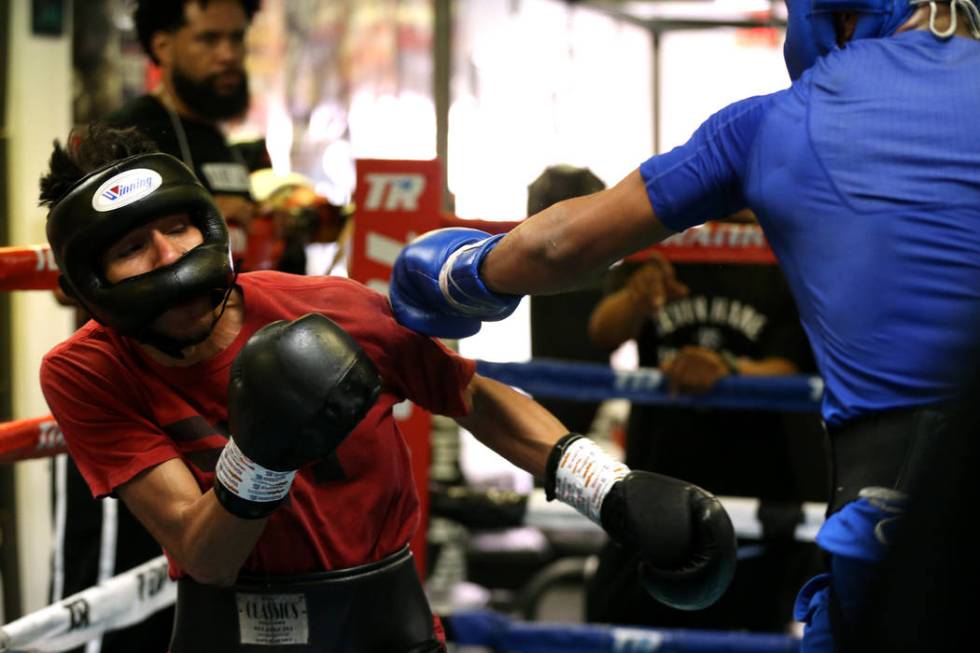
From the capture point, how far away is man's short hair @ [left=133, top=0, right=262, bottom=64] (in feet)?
11.1

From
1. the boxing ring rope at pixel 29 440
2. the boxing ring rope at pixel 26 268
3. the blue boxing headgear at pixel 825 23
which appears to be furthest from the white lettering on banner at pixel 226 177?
the blue boxing headgear at pixel 825 23

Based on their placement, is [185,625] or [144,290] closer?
[144,290]

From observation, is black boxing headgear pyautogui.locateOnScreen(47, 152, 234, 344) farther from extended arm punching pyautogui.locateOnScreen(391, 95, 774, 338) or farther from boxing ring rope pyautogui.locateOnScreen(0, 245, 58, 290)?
boxing ring rope pyautogui.locateOnScreen(0, 245, 58, 290)

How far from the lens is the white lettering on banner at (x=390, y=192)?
10.2 feet

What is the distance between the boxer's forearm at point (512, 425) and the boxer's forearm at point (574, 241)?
0.21 meters

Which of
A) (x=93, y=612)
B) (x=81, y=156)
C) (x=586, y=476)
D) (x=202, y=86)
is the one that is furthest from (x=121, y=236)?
(x=202, y=86)

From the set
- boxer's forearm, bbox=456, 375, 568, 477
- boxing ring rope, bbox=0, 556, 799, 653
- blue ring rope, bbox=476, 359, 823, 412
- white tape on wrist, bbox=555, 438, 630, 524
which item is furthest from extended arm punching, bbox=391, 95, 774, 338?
blue ring rope, bbox=476, 359, 823, 412

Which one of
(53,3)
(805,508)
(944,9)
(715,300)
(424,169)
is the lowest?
(805,508)

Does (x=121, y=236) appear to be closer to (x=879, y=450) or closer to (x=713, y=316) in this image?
(x=879, y=450)

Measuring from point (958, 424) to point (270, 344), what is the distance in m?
0.90

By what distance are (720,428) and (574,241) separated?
1.78m

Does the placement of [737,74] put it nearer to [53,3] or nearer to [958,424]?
[53,3]

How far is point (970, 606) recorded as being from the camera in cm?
83

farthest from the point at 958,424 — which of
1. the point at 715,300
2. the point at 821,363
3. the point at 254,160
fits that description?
the point at 254,160
